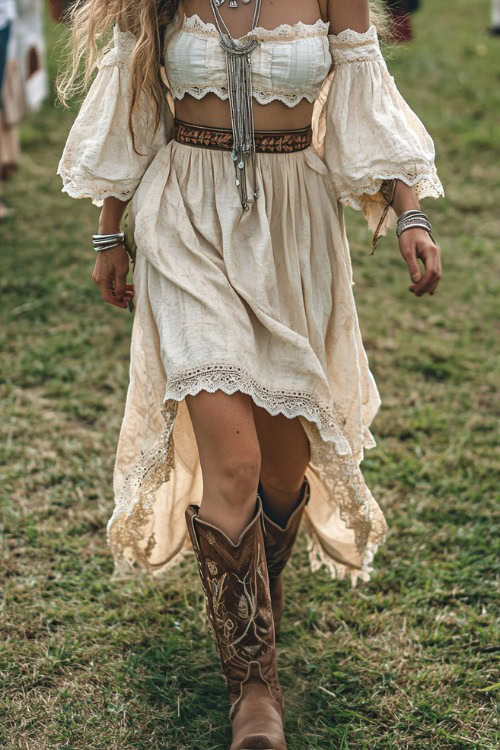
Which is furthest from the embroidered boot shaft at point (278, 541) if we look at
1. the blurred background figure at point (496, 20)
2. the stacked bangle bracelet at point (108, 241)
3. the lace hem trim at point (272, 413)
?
the blurred background figure at point (496, 20)

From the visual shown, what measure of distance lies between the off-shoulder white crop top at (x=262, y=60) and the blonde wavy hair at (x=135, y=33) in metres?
0.05

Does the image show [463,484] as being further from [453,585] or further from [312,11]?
[312,11]

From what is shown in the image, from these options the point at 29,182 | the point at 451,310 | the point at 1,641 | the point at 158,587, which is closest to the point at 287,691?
the point at 158,587

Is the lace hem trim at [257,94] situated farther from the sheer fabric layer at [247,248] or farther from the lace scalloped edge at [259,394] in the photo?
the lace scalloped edge at [259,394]

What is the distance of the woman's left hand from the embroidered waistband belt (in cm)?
38

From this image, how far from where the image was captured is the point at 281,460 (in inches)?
106

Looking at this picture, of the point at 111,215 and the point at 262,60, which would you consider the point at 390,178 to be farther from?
the point at 111,215

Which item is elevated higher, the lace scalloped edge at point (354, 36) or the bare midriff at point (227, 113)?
the lace scalloped edge at point (354, 36)

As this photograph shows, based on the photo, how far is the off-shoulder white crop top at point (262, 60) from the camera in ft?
7.91

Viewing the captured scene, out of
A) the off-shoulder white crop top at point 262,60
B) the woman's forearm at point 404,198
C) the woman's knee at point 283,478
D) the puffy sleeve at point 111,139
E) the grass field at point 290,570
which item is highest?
the off-shoulder white crop top at point 262,60

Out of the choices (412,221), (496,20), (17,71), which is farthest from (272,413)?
(496,20)

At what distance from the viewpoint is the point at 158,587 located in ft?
10.3

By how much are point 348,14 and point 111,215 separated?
79cm

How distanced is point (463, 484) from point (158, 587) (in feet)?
4.07
